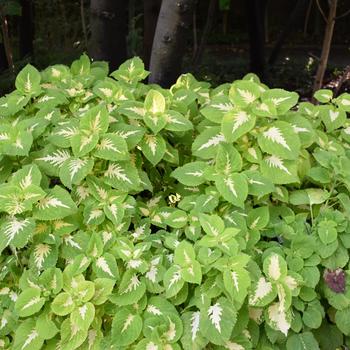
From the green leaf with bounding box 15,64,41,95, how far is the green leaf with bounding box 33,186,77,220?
1.62 ft

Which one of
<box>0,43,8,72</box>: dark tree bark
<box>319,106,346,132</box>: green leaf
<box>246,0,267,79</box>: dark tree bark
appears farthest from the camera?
<box>246,0,267,79</box>: dark tree bark

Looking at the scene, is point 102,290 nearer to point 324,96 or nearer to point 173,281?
point 173,281

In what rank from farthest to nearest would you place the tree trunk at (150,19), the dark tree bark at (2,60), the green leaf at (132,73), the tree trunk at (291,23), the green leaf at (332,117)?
the tree trunk at (291,23) → the dark tree bark at (2,60) → the tree trunk at (150,19) → the green leaf at (132,73) → the green leaf at (332,117)

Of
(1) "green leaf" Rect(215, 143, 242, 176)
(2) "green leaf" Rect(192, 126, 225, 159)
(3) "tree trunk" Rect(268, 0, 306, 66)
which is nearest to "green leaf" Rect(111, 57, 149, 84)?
(2) "green leaf" Rect(192, 126, 225, 159)

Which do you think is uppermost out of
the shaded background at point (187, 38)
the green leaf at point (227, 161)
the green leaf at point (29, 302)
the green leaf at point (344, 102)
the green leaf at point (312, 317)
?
the green leaf at point (344, 102)

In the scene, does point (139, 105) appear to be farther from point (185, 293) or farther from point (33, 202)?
point (185, 293)

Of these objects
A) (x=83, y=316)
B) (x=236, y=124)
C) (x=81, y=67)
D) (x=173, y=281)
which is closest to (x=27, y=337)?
(x=83, y=316)

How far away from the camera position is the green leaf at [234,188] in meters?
1.42

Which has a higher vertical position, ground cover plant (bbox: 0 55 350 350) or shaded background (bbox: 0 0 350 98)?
ground cover plant (bbox: 0 55 350 350)

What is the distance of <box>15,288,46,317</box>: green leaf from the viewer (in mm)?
1369

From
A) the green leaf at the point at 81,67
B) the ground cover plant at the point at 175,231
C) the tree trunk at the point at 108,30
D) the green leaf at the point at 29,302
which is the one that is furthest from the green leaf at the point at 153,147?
the tree trunk at the point at 108,30

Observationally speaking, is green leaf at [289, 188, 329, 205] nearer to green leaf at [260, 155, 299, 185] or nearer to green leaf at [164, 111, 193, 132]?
green leaf at [260, 155, 299, 185]

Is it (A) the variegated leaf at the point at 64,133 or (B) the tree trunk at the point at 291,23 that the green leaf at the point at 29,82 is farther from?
(B) the tree trunk at the point at 291,23

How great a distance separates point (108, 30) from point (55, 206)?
1.97m
